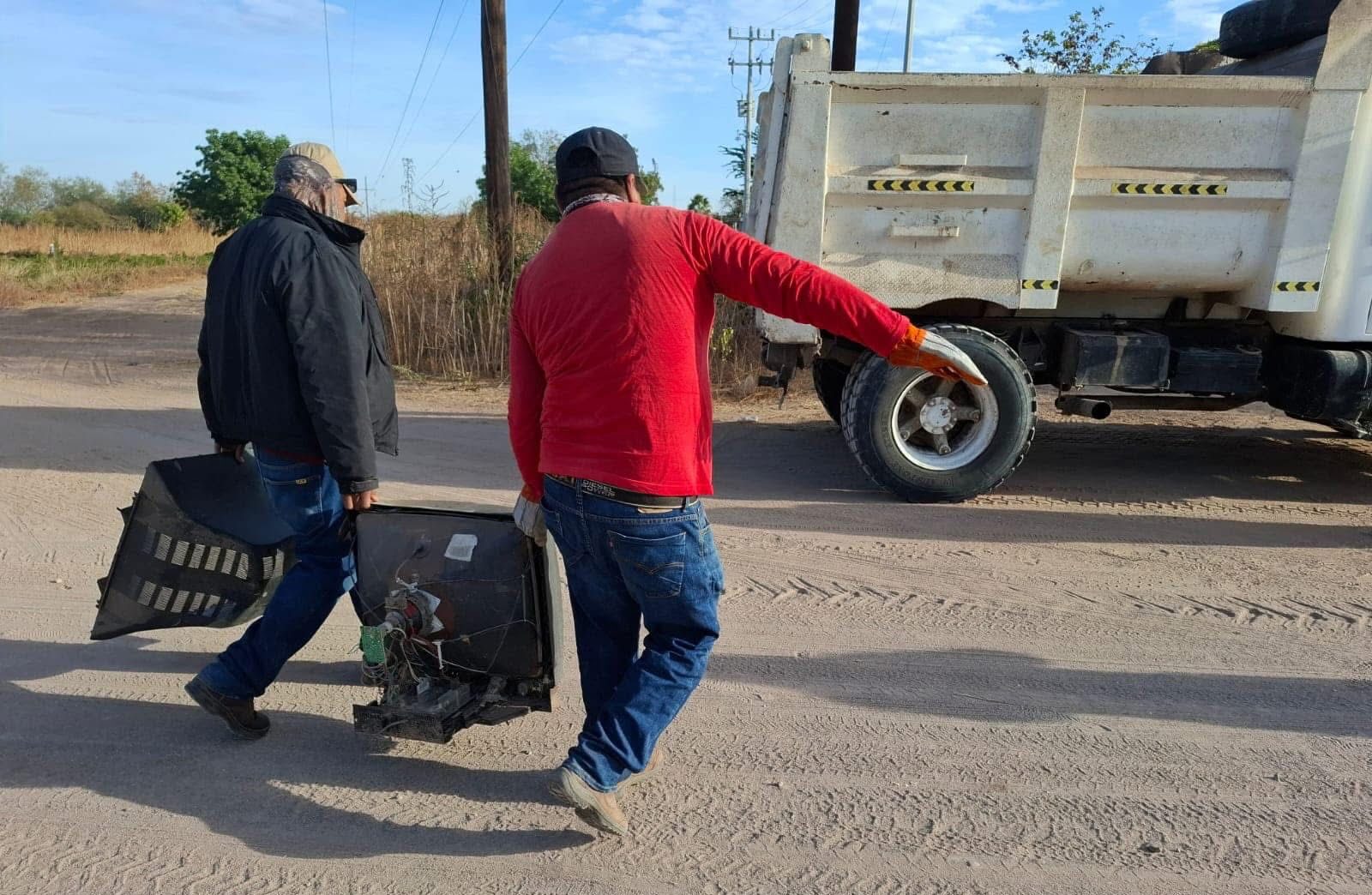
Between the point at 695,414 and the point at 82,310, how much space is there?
1854 cm

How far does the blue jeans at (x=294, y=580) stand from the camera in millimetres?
3303

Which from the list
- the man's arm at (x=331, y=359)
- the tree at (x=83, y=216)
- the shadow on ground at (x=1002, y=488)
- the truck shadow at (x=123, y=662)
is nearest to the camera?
the man's arm at (x=331, y=359)

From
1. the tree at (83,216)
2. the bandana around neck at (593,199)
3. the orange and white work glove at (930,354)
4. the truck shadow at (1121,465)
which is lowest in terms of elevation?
the truck shadow at (1121,465)

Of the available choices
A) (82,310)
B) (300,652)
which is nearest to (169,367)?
(82,310)

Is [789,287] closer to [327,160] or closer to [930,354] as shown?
[930,354]

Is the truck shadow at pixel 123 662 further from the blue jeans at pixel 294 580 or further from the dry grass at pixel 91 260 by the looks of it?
the dry grass at pixel 91 260

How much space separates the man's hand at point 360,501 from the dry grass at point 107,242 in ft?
103

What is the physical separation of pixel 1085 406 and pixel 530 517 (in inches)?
185

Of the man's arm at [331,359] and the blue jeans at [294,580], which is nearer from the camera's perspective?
the man's arm at [331,359]

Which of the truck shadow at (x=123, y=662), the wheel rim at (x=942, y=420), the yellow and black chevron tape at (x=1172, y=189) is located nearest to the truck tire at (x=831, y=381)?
the wheel rim at (x=942, y=420)

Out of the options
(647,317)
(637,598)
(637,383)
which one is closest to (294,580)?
(637,598)

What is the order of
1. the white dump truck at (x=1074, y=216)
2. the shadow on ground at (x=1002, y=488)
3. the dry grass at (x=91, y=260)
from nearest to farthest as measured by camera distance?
1. the shadow on ground at (x=1002, y=488)
2. the white dump truck at (x=1074, y=216)
3. the dry grass at (x=91, y=260)

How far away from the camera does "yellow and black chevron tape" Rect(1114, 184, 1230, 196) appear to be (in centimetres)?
589

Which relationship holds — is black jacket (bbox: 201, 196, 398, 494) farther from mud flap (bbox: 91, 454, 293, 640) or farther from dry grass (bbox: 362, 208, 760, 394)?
dry grass (bbox: 362, 208, 760, 394)
